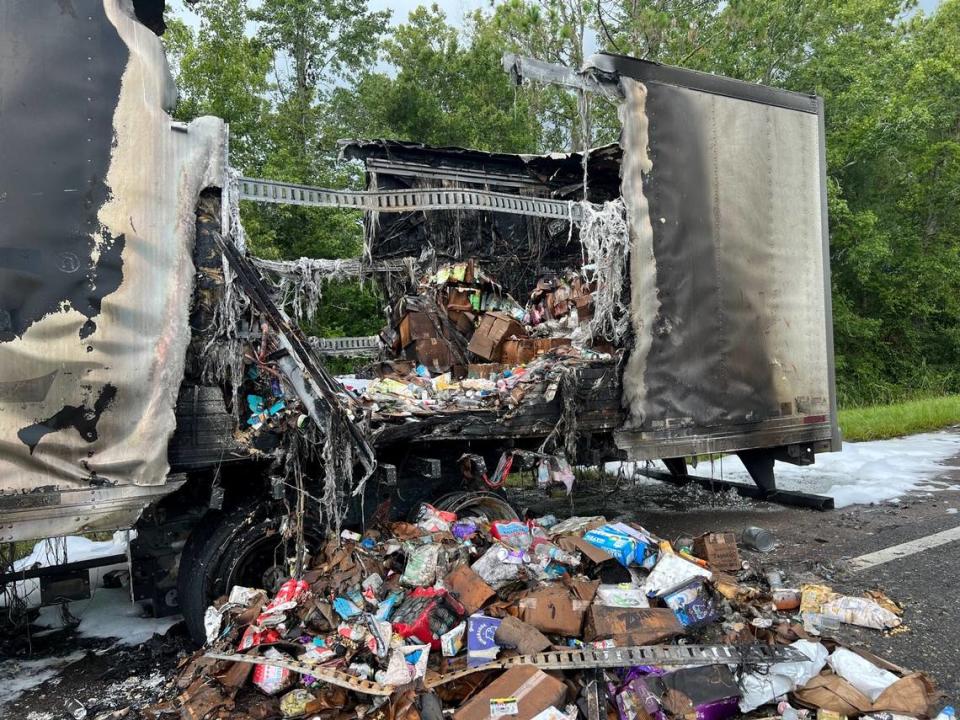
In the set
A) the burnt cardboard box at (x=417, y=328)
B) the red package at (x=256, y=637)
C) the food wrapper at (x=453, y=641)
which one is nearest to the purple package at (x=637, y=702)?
the food wrapper at (x=453, y=641)

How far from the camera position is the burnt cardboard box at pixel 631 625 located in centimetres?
307

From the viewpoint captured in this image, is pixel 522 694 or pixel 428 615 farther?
pixel 428 615

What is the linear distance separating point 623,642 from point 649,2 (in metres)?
14.1

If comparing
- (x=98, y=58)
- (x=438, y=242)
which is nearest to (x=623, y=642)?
(x=98, y=58)

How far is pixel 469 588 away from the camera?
130 inches

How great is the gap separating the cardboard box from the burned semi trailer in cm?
137

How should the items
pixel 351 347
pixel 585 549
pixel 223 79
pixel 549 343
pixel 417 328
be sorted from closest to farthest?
pixel 585 549 < pixel 549 343 < pixel 417 328 < pixel 351 347 < pixel 223 79

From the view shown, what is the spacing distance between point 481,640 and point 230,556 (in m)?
1.57

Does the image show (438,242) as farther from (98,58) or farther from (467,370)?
(98,58)

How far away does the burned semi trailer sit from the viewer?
9.57 ft

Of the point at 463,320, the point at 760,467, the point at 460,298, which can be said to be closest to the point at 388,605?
the point at 463,320

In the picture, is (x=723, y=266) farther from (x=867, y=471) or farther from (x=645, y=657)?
(x=867, y=471)

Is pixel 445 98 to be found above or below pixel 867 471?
above

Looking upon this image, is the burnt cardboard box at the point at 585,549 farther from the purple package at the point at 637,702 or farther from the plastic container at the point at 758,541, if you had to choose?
the plastic container at the point at 758,541
